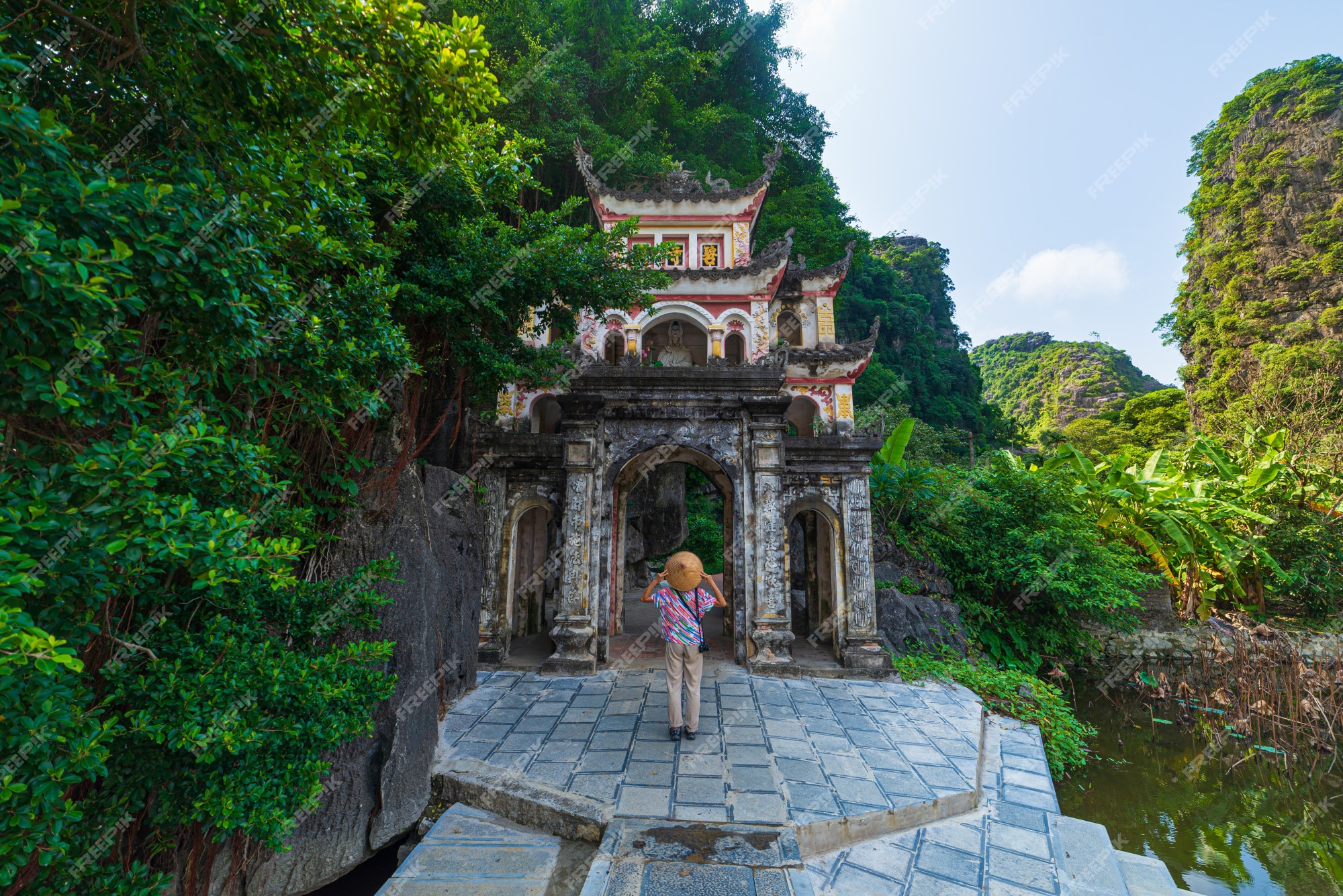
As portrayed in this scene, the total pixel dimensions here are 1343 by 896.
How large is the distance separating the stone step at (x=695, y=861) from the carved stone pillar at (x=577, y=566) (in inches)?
130

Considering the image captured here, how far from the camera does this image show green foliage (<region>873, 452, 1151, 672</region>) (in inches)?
343

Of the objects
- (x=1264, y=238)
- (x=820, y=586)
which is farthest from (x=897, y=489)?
(x=1264, y=238)

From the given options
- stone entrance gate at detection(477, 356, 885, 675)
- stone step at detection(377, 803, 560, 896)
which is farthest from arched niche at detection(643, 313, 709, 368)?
stone step at detection(377, 803, 560, 896)

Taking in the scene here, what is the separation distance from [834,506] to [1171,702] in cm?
652

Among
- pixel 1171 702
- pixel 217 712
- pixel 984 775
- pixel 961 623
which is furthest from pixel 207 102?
pixel 1171 702

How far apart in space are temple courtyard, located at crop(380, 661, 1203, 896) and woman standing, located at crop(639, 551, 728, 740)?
27 cm

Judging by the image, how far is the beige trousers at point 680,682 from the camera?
178 inches

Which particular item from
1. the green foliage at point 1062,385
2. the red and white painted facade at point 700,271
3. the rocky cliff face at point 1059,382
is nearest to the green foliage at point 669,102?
the red and white painted facade at point 700,271

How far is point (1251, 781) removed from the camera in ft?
20.9

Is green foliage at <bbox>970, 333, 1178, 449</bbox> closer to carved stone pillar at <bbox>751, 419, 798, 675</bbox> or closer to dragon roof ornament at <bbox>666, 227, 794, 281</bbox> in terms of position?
dragon roof ornament at <bbox>666, 227, 794, 281</bbox>

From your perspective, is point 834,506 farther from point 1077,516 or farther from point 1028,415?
point 1028,415

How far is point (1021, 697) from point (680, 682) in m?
4.75

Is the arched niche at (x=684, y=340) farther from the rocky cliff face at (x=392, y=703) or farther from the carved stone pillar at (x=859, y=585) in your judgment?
the rocky cliff face at (x=392, y=703)

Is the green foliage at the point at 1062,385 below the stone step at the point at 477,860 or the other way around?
the other way around
